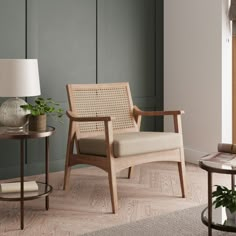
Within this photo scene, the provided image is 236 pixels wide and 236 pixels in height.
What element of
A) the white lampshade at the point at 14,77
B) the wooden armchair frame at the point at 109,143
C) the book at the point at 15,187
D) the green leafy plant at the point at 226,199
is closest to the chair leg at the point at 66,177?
the wooden armchair frame at the point at 109,143

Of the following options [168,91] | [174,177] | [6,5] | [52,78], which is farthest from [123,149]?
[168,91]

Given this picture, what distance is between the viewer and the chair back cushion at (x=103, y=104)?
3486 millimetres

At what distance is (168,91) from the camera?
15.1ft

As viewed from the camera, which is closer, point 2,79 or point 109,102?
point 2,79

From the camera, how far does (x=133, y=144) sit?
2.96m

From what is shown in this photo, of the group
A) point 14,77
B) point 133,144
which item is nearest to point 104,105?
point 133,144

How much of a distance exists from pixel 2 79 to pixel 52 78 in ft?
3.74

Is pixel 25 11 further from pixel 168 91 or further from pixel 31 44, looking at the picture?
pixel 168 91

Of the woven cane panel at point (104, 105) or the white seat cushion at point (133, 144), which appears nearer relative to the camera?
the white seat cushion at point (133, 144)

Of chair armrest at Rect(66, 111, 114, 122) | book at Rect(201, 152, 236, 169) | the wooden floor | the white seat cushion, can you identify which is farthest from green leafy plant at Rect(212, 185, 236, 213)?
chair armrest at Rect(66, 111, 114, 122)

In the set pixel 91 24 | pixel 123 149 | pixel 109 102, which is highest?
pixel 91 24

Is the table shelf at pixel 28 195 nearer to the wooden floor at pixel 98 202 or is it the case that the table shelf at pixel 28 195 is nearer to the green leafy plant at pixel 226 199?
the wooden floor at pixel 98 202

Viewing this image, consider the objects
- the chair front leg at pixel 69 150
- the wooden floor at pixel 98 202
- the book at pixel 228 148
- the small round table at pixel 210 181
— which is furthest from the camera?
the chair front leg at pixel 69 150

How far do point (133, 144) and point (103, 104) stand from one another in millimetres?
725
